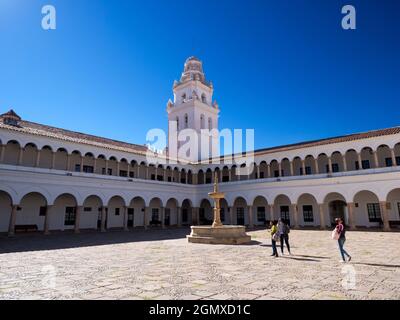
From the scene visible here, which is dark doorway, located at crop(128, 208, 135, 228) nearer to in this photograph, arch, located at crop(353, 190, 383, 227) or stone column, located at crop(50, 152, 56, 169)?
stone column, located at crop(50, 152, 56, 169)

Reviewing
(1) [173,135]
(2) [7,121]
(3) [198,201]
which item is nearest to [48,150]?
(2) [7,121]

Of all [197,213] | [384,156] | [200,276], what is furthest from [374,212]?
[200,276]

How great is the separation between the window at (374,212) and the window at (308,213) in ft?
15.9

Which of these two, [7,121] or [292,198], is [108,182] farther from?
[292,198]

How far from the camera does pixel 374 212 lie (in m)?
24.7

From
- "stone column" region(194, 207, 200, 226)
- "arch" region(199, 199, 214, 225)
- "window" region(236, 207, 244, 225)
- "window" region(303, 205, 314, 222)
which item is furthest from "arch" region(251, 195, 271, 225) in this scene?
"stone column" region(194, 207, 200, 226)

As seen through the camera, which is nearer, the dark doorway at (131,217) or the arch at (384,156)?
the arch at (384,156)

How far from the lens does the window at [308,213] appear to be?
27688 millimetres

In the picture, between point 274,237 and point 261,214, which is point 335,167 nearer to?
point 261,214

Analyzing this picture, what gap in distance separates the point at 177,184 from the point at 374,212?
18.9 m

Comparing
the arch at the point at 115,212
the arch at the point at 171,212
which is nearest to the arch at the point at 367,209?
the arch at the point at 171,212

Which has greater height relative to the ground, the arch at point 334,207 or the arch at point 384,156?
the arch at point 384,156

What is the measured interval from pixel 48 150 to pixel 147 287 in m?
21.3

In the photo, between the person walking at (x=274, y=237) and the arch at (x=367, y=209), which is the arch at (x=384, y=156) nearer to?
the arch at (x=367, y=209)
